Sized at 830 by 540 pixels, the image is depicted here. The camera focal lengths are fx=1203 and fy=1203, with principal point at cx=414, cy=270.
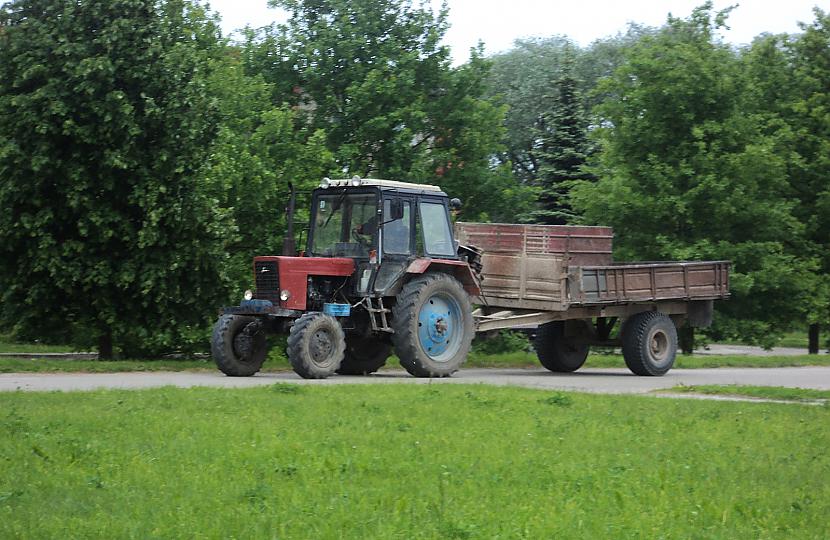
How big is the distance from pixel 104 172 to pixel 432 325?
7.28 meters

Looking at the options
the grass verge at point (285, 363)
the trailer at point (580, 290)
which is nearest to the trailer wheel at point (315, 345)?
the grass verge at point (285, 363)

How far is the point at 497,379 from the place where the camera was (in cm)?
2017

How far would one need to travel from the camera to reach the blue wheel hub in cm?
1966

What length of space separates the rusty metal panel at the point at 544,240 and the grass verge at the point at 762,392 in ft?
14.0

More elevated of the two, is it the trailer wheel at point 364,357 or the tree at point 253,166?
the tree at point 253,166

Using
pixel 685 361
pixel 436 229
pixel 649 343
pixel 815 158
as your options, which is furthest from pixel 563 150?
pixel 436 229

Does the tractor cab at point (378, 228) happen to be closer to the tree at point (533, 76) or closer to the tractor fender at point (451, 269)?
the tractor fender at point (451, 269)

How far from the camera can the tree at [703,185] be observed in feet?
105

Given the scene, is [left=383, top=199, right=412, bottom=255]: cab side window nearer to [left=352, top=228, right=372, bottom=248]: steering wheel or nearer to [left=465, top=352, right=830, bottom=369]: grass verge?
[left=352, top=228, right=372, bottom=248]: steering wheel

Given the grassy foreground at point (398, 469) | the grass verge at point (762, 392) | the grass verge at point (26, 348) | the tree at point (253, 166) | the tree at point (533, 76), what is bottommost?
Result: the grass verge at point (26, 348)

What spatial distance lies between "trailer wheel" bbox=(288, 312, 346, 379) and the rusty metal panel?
4728 mm

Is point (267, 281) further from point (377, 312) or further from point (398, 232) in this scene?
point (398, 232)

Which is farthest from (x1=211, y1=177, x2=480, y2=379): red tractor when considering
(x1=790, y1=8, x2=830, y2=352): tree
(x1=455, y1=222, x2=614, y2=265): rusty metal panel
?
(x1=790, y1=8, x2=830, y2=352): tree

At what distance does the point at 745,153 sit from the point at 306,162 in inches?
478
